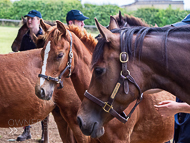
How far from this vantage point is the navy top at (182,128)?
223 centimetres

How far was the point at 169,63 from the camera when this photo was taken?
5.35ft

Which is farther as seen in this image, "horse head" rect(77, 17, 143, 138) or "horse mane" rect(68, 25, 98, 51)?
"horse mane" rect(68, 25, 98, 51)

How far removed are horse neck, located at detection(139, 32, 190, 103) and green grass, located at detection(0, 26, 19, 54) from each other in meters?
11.8

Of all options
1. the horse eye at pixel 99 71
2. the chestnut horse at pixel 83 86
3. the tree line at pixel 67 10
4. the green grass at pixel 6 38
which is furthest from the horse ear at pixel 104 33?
the tree line at pixel 67 10

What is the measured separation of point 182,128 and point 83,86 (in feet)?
4.39

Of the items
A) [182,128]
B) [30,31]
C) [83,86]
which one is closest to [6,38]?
[30,31]

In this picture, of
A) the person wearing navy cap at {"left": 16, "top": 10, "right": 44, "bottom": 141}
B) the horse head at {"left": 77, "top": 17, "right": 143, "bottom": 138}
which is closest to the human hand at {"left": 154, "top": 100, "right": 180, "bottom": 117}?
the horse head at {"left": 77, "top": 17, "right": 143, "bottom": 138}

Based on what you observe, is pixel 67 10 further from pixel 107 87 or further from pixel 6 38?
pixel 107 87

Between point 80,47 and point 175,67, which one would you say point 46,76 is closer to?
point 80,47

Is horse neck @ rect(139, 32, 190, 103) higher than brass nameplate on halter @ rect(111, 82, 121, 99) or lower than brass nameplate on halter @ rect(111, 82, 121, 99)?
higher

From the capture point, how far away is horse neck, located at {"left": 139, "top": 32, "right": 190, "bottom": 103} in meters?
1.62

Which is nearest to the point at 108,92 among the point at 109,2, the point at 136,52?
the point at 136,52

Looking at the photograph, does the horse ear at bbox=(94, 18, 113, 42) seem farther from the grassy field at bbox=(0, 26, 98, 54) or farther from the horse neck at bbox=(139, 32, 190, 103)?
the grassy field at bbox=(0, 26, 98, 54)

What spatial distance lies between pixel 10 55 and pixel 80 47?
139cm
